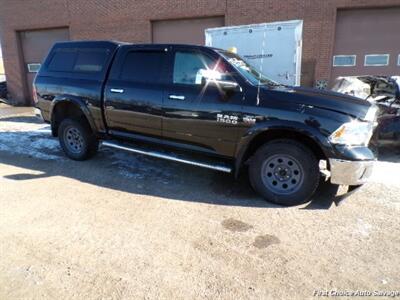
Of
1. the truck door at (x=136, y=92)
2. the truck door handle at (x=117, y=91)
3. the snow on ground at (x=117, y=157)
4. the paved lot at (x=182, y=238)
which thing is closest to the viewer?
the paved lot at (x=182, y=238)

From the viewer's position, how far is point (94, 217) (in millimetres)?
4047

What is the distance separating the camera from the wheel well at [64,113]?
619cm

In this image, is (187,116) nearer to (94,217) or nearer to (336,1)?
(94,217)

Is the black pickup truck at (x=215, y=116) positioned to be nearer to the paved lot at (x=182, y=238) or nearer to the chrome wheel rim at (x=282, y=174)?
the chrome wheel rim at (x=282, y=174)

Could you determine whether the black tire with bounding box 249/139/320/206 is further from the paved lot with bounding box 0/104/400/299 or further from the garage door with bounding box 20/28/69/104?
the garage door with bounding box 20/28/69/104

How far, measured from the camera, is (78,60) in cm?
606

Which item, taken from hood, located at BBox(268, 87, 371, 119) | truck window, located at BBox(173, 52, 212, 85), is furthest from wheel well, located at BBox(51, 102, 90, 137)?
hood, located at BBox(268, 87, 371, 119)

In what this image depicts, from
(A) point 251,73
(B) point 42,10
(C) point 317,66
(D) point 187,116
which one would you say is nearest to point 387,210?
(A) point 251,73

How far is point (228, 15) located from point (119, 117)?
966 cm

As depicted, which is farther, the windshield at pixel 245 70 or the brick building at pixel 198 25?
the brick building at pixel 198 25

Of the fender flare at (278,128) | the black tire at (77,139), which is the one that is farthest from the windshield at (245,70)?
the black tire at (77,139)

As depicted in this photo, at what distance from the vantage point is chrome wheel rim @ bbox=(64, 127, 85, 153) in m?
6.20

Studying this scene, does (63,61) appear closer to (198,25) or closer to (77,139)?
(77,139)

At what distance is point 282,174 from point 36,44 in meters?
17.6
